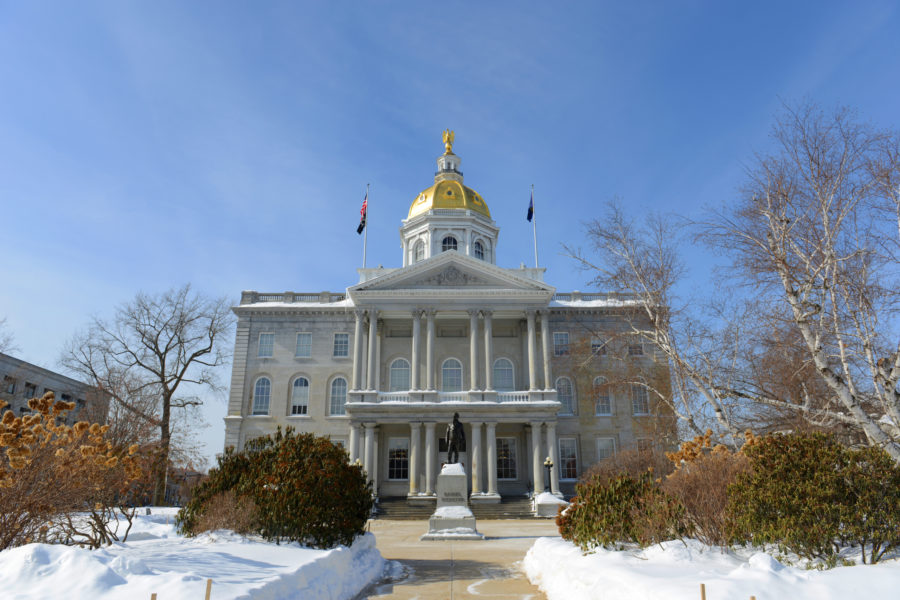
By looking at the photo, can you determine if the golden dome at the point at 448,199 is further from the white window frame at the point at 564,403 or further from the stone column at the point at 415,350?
the white window frame at the point at 564,403

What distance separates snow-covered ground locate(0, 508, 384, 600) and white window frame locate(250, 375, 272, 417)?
1153 inches

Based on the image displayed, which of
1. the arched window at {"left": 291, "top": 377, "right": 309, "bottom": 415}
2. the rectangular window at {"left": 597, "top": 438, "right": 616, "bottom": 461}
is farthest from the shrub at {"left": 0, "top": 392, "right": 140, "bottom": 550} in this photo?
the rectangular window at {"left": 597, "top": 438, "right": 616, "bottom": 461}

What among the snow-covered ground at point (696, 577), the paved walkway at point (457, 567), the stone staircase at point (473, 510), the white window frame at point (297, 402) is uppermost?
the white window frame at point (297, 402)

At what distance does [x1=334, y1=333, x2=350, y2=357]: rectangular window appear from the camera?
135 ft

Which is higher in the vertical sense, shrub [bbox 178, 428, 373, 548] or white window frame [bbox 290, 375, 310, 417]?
white window frame [bbox 290, 375, 310, 417]

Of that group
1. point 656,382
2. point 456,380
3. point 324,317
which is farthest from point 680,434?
point 324,317

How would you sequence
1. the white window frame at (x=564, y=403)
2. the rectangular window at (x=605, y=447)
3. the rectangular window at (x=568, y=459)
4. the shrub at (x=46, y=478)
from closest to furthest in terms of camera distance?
the shrub at (x=46, y=478), the rectangular window at (x=568, y=459), the rectangular window at (x=605, y=447), the white window frame at (x=564, y=403)

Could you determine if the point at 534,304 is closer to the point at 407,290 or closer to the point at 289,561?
the point at 407,290

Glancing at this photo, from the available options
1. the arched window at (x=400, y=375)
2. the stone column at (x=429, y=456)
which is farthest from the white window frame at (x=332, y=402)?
the stone column at (x=429, y=456)

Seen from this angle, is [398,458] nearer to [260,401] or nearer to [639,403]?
Result: [260,401]

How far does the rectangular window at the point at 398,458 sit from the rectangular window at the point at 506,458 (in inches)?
216

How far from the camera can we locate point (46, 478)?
971cm

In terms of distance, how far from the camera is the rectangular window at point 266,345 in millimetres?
41062

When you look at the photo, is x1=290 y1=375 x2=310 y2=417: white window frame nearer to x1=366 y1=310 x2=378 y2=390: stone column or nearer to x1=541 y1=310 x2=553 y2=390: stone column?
x1=366 y1=310 x2=378 y2=390: stone column
